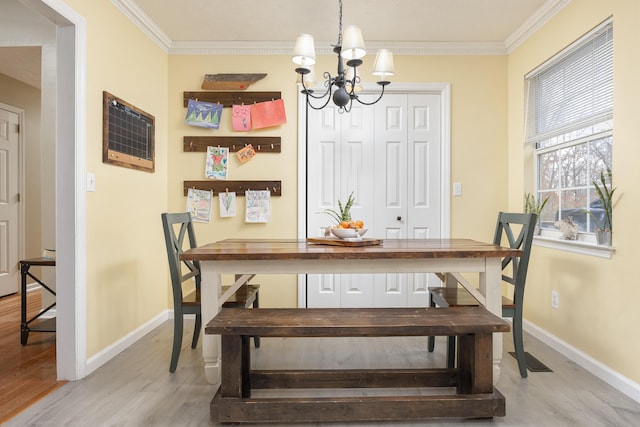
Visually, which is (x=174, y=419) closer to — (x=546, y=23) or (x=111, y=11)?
(x=111, y=11)

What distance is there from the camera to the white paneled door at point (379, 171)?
3570 mm

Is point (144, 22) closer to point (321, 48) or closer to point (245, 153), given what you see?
point (245, 153)

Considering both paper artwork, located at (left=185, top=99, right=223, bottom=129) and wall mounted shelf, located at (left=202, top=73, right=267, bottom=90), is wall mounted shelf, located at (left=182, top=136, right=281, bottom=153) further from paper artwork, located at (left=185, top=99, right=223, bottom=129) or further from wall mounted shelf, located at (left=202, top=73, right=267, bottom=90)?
wall mounted shelf, located at (left=202, top=73, right=267, bottom=90)

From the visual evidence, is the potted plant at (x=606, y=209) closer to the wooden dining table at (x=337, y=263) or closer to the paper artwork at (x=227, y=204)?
the wooden dining table at (x=337, y=263)

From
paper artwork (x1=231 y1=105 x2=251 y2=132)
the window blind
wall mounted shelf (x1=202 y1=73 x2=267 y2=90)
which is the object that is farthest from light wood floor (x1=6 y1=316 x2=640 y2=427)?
wall mounted shelf (x1=202 y1=73 x2=267 y2=90)

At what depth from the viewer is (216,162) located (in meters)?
3.52

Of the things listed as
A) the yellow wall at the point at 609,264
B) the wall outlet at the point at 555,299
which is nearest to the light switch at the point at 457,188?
the yellow wall at the point at 609,264

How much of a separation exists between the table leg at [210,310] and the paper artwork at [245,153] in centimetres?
163

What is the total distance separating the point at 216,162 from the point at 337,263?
1.93 m

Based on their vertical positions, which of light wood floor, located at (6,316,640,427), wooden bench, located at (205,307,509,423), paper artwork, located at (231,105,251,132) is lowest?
light wood floor, located at (6,316,640,427)

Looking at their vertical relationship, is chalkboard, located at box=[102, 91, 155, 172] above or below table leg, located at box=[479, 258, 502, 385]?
above

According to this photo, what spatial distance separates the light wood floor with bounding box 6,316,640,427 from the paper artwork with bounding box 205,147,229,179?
143 centimetres

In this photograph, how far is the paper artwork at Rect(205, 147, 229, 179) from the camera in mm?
3521

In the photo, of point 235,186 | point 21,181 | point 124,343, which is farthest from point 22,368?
point 21,181
